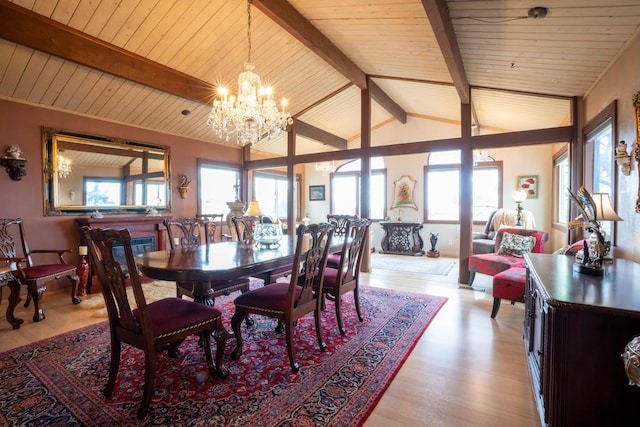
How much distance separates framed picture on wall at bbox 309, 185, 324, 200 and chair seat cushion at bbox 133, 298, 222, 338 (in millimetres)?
6903

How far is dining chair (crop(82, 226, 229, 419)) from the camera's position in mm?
1637

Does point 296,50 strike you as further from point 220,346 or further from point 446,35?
point 220,346

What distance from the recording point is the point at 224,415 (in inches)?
65.8

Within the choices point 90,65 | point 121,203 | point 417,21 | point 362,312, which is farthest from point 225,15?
point 362,312

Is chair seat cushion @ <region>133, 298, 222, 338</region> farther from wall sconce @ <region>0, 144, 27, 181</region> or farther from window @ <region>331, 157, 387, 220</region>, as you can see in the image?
window @ <region>331, 157, 387, 220</region>

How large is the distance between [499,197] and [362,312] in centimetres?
507

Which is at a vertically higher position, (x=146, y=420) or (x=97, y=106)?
(x=97, y=106)

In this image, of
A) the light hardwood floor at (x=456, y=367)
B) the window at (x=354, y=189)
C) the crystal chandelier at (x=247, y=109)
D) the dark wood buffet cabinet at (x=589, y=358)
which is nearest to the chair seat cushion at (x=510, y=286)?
the light hardwood floor at (x=456, y=367)

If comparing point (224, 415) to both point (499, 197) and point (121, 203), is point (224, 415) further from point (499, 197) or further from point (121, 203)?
point (499, 197)

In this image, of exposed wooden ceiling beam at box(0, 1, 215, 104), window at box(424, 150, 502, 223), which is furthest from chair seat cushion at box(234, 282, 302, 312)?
window at box(424, 150, 502, 223)

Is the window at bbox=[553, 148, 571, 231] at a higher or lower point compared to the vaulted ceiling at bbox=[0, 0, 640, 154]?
lower

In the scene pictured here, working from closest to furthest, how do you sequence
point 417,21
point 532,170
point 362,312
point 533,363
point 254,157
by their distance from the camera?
point 533,363 → point 417,21 → point 362,312 → point 532,170 → point 254,157

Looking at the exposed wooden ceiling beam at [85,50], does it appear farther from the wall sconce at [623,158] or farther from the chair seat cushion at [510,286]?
the wall sconce at [623,158]

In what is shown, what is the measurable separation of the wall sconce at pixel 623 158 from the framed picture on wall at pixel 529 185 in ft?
14.4
